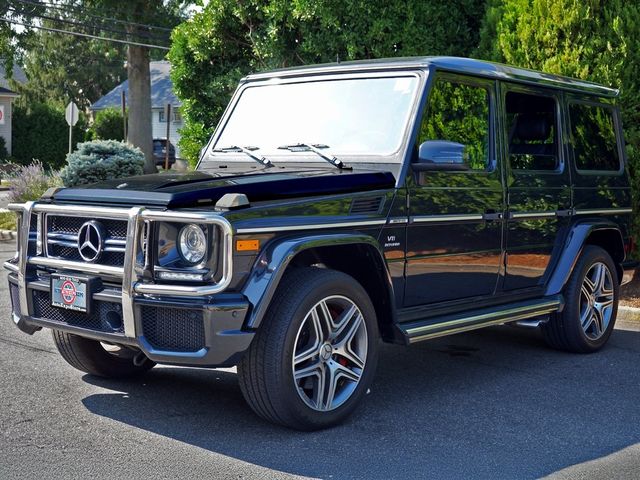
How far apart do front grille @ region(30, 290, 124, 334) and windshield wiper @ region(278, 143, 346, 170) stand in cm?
166

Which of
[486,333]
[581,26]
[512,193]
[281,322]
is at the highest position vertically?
[581,26]

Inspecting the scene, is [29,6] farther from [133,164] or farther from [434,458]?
[434,458]

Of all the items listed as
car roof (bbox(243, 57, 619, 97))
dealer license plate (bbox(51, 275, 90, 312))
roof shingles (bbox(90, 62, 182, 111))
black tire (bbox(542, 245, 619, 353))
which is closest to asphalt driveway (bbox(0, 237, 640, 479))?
black tire (bbox(542, 245, 619, 353))

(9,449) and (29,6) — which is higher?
(29,6)

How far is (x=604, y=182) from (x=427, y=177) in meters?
2.40

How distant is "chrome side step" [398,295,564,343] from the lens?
5656mm

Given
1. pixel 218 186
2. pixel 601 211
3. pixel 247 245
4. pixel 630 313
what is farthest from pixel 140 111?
pixel 247 245

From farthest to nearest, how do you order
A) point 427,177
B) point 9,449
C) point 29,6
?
point 29,6 → point 427,177 → point 9,449

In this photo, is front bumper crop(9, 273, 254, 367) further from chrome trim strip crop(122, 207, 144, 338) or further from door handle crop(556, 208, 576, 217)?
door handle crop(556, 208, 576, 217)

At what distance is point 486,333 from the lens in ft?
27.3

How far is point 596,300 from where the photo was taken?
7566 millimetres

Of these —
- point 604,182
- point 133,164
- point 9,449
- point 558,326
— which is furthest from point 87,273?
point 133,164

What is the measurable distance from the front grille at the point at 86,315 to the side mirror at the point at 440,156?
199 centimetres

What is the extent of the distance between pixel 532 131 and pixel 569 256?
97 cm
